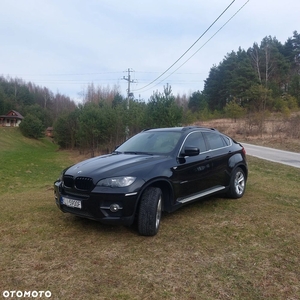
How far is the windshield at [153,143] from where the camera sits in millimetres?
4909

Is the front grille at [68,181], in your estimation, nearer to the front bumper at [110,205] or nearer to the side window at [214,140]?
the front bumper at [110,205]

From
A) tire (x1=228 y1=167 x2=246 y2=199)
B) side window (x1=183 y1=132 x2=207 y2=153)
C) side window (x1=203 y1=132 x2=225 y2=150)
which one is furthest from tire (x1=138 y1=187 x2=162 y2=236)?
tire (x1=228 y1=167 x2=246 y2=199)

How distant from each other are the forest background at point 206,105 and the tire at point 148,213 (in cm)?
1583

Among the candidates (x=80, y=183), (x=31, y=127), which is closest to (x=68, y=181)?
(x=80, y=183)

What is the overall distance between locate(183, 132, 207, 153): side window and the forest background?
1422cm

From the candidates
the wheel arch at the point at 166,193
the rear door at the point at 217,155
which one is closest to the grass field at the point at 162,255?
the wheel arch at the point at 166,193

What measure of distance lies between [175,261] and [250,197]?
3.46 m

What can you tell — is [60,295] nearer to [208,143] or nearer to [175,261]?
[175,261]

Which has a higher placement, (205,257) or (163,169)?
(163,169)

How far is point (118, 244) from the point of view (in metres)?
3.76

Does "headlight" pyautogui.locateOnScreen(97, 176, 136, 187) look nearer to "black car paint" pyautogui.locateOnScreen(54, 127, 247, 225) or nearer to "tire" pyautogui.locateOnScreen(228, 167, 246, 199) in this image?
"black car paint" pyautogui.locateOnScreen(54, 127, 247, 225)

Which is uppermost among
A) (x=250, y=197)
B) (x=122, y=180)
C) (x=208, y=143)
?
(x=208, y=143)

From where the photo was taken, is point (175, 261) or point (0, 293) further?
point (175, 261)

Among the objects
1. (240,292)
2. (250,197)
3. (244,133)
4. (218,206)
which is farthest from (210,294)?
(244,133)
